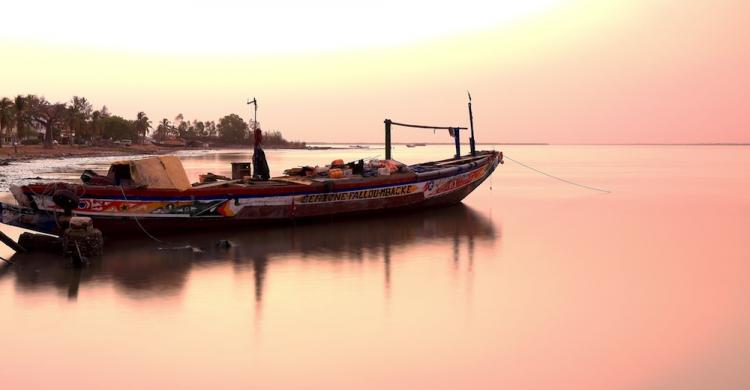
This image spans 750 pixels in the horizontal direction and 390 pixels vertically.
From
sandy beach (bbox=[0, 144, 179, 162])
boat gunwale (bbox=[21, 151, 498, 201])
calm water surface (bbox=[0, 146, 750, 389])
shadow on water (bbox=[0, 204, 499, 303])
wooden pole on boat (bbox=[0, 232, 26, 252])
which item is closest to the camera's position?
calm water surface (bbox=[0, 146, 750, 389])

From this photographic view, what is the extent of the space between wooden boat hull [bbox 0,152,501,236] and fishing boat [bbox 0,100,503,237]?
0.9 inches

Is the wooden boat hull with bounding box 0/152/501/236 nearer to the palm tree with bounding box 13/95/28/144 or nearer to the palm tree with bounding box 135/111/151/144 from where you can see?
the palm tree with bounding box 13/95/28/144

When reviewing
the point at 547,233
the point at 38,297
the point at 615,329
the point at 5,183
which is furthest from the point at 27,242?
the point at 5,183

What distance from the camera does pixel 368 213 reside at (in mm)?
22047

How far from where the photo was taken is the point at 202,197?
57.1 feet

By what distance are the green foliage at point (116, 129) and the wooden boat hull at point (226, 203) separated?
392ft

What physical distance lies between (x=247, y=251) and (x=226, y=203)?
2.29 meters

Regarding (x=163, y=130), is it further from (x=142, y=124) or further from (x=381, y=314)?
(x=381, y=314)

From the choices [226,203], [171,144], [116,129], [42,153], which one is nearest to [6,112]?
[42,153]

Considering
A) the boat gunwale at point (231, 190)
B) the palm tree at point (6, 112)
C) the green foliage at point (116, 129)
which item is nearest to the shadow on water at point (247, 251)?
the boat gunwale at point (231, 190)

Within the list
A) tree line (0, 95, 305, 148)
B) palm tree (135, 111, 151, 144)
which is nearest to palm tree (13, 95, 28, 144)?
tree line (0, 95, 305, 148)

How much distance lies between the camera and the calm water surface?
7.89m

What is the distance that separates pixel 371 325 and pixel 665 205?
81.8 ft

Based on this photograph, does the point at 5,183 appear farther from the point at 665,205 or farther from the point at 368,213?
the point at 665,205
